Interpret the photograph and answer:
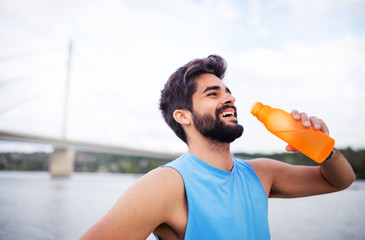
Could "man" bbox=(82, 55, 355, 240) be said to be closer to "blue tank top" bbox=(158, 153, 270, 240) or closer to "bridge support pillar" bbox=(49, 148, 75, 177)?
"blue tank top" bbox=(158, 153, 270, 240)

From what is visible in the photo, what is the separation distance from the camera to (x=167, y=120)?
1.75 m

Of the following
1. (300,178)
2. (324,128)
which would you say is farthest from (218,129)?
(300,178)

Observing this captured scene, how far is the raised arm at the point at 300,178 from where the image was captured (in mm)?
1473

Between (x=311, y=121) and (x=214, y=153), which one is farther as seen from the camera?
(x=214, y=153)

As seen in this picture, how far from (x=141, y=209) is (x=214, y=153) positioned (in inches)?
20.6

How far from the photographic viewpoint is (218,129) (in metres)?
1.38

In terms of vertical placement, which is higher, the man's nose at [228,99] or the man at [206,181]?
the man's nose at [228,99]

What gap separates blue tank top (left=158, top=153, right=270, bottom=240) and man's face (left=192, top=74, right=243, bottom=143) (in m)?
0.17

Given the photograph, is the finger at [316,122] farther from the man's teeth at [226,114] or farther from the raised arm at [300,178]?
the man's teeth at [226,114]

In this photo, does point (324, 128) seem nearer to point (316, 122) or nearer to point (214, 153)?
point (316, 122)

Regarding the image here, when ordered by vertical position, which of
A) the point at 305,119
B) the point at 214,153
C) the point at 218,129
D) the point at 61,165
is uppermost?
the point at 305,119

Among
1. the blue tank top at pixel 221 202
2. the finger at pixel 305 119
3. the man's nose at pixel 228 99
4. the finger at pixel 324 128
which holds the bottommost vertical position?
the blue tank top at pixel 221 202

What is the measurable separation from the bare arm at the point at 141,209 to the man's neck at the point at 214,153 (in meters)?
0.28

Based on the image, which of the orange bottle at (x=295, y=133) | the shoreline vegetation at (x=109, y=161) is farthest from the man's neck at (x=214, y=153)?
the shoreline vegetation at (x=109, y=161)
